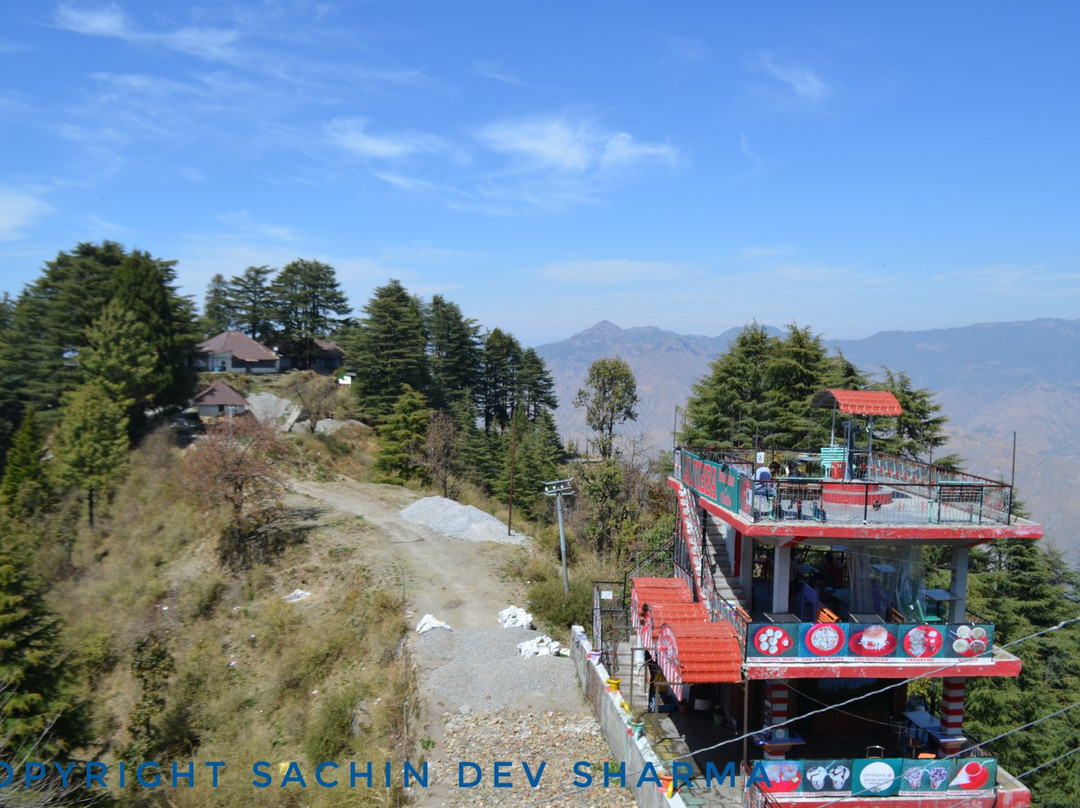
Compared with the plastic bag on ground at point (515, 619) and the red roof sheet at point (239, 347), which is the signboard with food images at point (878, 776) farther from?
the red roof sheet at point (239, 347)

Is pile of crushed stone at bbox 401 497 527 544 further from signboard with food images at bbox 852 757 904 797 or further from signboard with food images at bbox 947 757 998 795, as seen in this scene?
signboard with food images at bbox 947 757 998 795

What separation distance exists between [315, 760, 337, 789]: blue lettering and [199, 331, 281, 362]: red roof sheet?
46.9 metres

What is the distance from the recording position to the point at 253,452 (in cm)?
2828

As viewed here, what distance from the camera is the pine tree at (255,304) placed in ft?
209

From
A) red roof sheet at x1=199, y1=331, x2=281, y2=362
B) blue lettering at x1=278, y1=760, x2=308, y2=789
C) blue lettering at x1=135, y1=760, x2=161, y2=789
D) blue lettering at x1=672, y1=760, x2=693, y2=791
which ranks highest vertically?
red roof sheet at x1=199, y1=331, x2=281, y2=362

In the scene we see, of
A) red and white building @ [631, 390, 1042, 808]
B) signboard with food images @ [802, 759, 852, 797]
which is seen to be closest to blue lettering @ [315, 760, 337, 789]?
red and white building @ [631, 390, 1042, 808]

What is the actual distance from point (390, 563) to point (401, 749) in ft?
37.7

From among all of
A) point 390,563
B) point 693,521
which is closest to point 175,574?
point 390,563

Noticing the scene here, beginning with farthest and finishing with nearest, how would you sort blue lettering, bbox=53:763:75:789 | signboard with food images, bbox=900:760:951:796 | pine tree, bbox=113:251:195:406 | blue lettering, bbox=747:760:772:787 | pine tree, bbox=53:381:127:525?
pine tree, bbox=113:251:195:406 < pine tree, bbox=53:381:127:525 < blue lettering, bbox=53:763:75:789 < signboard with food images, bbox=900:760:951:796 < blue lettering, bbox=747:760:772:787

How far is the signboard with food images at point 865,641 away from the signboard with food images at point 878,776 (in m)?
1.53

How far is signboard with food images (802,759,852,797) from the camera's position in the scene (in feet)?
36.0

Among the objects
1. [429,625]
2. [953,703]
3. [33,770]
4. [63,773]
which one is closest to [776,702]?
[953,703]

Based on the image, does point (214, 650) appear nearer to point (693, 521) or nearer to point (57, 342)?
point (693, 521)

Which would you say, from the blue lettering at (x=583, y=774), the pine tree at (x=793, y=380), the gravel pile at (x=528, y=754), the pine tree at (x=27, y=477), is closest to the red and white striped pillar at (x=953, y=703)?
the gravel pile at (x=528, y=754)
